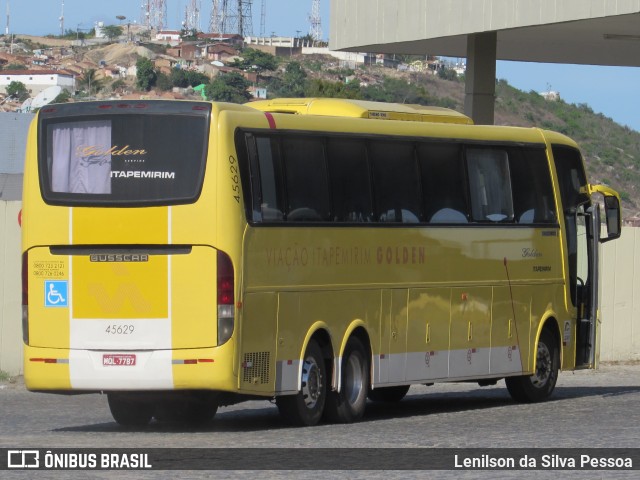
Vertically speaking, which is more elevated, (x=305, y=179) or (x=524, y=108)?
(x=305, y=179)

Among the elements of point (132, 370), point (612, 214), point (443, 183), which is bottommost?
point (132, 370)

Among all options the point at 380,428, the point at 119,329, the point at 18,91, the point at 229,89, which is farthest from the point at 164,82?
the point at 119,329

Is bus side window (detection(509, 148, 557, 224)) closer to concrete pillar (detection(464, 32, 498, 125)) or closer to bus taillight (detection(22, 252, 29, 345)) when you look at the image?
bus taillight (detection(22, 252, 29, 345))

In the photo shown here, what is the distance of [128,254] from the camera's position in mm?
14742

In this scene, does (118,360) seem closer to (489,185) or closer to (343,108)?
(343,108)

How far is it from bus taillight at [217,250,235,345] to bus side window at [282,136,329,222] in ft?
3.73

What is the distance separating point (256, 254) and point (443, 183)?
3.55 m

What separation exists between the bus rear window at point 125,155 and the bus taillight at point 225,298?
0.68 m

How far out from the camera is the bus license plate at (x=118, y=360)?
1463 centimetres

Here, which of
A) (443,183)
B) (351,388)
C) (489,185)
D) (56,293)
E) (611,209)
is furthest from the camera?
(611,209)

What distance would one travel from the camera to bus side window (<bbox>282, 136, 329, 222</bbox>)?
1556 centimetres

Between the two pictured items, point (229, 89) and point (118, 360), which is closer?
point (118, 360)

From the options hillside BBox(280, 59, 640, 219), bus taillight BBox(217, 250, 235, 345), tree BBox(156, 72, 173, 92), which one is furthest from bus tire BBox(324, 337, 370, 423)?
tree BBox(156, 72, 173, 92)

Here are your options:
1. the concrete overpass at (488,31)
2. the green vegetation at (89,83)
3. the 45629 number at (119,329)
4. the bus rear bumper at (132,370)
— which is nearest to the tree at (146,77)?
the green vegetation at (89,83)
